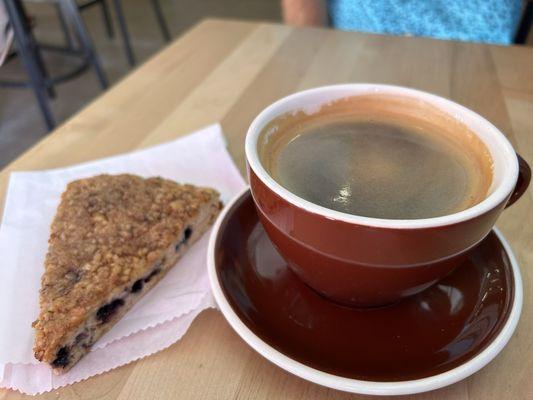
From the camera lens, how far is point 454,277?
1.68ft

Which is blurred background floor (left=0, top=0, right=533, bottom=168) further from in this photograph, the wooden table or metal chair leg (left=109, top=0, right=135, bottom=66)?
the wooden table

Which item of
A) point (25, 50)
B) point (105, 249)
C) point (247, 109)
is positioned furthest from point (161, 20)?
point (105, 249)

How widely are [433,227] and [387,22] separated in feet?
3.66

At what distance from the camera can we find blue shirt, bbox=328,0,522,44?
125 centimetres

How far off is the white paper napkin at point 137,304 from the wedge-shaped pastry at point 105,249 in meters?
0.02

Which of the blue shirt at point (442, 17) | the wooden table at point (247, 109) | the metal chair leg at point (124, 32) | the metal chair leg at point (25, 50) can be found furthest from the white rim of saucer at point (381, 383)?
the metal chair leg at point (124, 32)

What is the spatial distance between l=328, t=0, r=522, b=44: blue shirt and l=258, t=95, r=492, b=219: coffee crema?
875 millimetres

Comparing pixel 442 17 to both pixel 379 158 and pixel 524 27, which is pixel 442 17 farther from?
pixel 379 158

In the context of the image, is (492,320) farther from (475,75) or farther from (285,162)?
(475,75)

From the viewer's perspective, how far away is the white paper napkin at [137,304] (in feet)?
1.53

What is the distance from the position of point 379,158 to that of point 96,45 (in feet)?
9.84

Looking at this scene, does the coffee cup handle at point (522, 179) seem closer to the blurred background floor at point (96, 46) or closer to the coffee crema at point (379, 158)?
the coffee crema at point (379, 158)

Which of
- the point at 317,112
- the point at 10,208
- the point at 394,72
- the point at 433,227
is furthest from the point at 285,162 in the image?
the point at 394,72

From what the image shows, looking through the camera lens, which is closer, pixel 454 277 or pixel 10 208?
pixel 454 277
